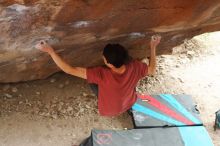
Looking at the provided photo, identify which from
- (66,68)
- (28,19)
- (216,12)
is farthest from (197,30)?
(28,19)

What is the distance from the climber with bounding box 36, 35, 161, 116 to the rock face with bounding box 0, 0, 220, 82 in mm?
137

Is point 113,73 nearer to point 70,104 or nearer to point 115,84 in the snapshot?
point 115,84

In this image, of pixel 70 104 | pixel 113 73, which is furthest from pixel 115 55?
pixel 70 104

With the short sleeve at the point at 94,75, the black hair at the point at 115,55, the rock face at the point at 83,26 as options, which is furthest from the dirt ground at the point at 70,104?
the black hair at the point at 115,55

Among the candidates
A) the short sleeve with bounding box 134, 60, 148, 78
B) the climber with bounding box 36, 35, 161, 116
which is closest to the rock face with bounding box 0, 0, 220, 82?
the climber with bounding box 36, 35, 161, 116

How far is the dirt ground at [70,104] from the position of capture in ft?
11.6

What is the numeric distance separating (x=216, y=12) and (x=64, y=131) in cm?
154

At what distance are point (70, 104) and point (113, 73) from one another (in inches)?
38.4

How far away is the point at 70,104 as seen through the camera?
3.80m

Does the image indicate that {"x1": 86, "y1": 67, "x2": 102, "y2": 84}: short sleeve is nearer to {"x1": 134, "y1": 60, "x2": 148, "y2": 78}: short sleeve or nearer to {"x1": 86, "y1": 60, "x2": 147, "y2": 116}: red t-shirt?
{"x1": 86, "y1": 60, "x2": 147, "y2": 116}: red t-shirt

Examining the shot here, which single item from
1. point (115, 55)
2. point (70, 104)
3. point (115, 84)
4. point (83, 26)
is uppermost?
point (83, 26)

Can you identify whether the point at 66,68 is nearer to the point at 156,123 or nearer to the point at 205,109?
the point at 156,123

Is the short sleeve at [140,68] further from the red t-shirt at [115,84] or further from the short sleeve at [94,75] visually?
the short sleeve at [94,75]

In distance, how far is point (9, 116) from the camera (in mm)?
3586
